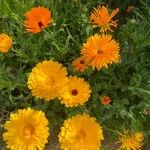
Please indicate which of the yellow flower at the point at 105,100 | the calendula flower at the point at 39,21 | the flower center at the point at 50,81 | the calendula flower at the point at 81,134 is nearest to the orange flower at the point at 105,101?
the yellow flower at the point at 105,100

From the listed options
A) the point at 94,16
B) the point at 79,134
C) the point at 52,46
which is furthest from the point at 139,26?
the point at 79,134

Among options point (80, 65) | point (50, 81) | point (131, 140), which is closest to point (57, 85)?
point (50, 81)

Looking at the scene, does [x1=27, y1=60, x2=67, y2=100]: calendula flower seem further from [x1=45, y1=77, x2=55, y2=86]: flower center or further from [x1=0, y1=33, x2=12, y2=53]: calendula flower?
[x1=0, y1=33, x2=12, y2=53]: calendula flower

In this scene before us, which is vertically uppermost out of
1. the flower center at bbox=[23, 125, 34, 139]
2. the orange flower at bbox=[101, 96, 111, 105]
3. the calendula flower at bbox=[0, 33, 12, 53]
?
the calendula flower at bbox=[0, 33, 12, 53]

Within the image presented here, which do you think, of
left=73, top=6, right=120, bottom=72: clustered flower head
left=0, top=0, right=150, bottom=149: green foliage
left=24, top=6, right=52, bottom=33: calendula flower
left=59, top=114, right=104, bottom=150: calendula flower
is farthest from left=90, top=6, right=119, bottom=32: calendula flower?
left=59, top=114, right=104, bottom=150: calendula flower

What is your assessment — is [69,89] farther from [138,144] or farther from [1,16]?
[1,16]

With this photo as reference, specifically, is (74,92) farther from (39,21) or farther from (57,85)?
(39,21)
